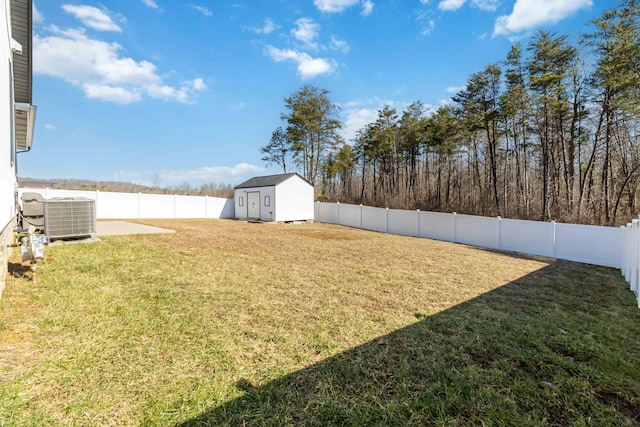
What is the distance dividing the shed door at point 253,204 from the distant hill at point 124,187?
6.95 m

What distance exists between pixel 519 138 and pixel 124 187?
26.1 meters

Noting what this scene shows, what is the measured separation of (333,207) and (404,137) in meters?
8.11

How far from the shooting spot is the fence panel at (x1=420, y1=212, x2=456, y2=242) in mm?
11781

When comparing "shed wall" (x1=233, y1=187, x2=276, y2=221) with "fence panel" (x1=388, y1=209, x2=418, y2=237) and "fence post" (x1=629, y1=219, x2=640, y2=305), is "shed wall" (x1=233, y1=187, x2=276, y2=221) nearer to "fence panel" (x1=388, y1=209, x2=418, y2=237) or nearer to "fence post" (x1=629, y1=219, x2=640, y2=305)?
"fence panel" (x1=388, y1=209, x2=418, y2=237)

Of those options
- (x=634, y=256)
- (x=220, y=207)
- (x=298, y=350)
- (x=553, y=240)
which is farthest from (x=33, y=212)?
(x=220, y=207)

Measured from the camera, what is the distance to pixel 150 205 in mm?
16641

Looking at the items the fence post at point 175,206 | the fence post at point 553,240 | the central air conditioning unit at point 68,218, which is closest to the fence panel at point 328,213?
the fence post at point 175,206

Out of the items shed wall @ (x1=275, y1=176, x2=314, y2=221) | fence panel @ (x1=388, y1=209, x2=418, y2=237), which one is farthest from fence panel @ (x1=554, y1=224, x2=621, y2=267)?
shed wall @ (x1=275, y1=176, x2=314, y2=221)

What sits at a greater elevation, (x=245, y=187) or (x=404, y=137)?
(x=404, y=137)

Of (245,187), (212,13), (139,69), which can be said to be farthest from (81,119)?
(212,13)

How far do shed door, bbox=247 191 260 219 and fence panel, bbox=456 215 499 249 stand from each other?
11834 mm

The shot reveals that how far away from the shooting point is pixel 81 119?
15180 millimetres

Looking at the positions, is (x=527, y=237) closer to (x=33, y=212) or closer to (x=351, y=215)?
(x=351, y=215)

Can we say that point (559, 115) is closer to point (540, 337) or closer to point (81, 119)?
point (540, 337)
